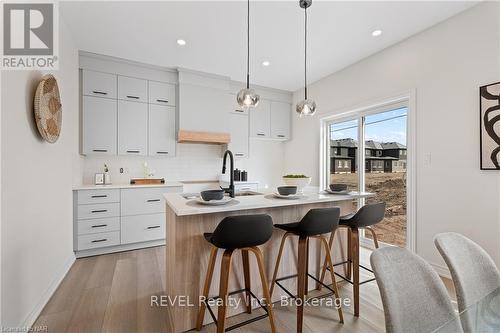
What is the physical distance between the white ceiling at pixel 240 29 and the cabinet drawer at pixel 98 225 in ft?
7.41

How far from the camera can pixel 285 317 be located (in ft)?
6.04

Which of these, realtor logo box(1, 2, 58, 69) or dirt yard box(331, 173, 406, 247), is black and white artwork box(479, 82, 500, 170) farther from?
realtor logo box(1, 2, 58, 69)

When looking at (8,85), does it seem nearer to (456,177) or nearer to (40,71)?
(40,71)

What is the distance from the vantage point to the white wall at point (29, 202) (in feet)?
4.67

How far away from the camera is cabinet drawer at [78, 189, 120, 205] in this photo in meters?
2.91

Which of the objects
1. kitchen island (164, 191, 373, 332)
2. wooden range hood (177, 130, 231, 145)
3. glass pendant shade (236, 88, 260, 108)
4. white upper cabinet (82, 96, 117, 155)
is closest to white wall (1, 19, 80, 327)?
white upper cabinet (82, 96, 117, 155)

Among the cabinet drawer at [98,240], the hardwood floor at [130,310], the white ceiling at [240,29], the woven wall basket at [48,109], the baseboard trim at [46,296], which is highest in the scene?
the white ceiling at [240,29]

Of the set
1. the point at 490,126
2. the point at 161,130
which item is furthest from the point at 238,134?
the point at 490,126

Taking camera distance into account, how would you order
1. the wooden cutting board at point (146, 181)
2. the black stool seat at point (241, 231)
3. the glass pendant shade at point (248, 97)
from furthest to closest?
the wooden cutting board at point (146, 181) → the glass pendant shade at point (248, 97) → the black stool seat at point (241, 231)

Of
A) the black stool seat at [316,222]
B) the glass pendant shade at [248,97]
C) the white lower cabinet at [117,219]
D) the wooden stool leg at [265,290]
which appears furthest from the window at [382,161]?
the white lower cabinet at [117,219]

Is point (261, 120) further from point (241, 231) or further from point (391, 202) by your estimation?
point (241, 231)

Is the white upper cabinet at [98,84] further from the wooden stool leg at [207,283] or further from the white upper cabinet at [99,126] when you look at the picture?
the wooden stool leg at [207,283]

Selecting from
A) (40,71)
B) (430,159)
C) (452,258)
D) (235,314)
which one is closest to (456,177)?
(430,159)

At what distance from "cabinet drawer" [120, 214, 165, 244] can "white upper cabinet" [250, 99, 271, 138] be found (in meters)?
2.29
